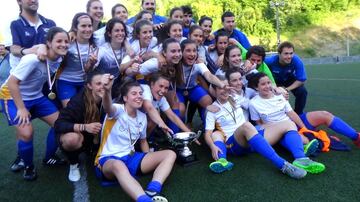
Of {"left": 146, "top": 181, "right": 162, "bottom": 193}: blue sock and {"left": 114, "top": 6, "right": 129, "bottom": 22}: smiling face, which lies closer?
{"left": 146, "top": 181, "right": 162, "bottom": 193}: blue sock

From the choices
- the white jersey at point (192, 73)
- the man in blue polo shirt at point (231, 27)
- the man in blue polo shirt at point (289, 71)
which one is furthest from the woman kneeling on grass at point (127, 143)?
the man in blue polo shirt at point (289, 71)

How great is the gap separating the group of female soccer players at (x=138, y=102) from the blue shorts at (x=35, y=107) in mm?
12

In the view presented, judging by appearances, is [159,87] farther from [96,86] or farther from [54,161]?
[54,161]

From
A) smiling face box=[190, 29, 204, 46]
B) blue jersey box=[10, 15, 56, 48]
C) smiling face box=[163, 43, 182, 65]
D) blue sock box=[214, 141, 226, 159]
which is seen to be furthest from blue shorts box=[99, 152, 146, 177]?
smiling face box=[190, 29, 204, 46]

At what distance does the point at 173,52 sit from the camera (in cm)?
404

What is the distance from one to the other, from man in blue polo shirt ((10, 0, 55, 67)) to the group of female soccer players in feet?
1.26

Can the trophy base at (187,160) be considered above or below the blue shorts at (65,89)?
below

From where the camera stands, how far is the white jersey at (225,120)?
394 centimetres

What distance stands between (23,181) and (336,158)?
11.3 ft

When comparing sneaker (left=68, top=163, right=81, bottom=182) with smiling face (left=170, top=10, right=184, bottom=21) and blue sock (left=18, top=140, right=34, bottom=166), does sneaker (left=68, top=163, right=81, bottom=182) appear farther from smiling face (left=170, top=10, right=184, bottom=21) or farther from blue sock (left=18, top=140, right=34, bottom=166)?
smiling face (left=170, top=10, right=184, bottom=21)

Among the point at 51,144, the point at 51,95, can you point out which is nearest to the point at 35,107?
the point at 51,95

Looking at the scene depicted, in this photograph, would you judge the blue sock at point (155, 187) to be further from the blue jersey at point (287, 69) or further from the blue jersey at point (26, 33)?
the blue jersey at point (287, 69)

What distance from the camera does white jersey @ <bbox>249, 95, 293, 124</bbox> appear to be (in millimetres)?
4051

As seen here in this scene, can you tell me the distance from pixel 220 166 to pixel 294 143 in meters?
0.82
